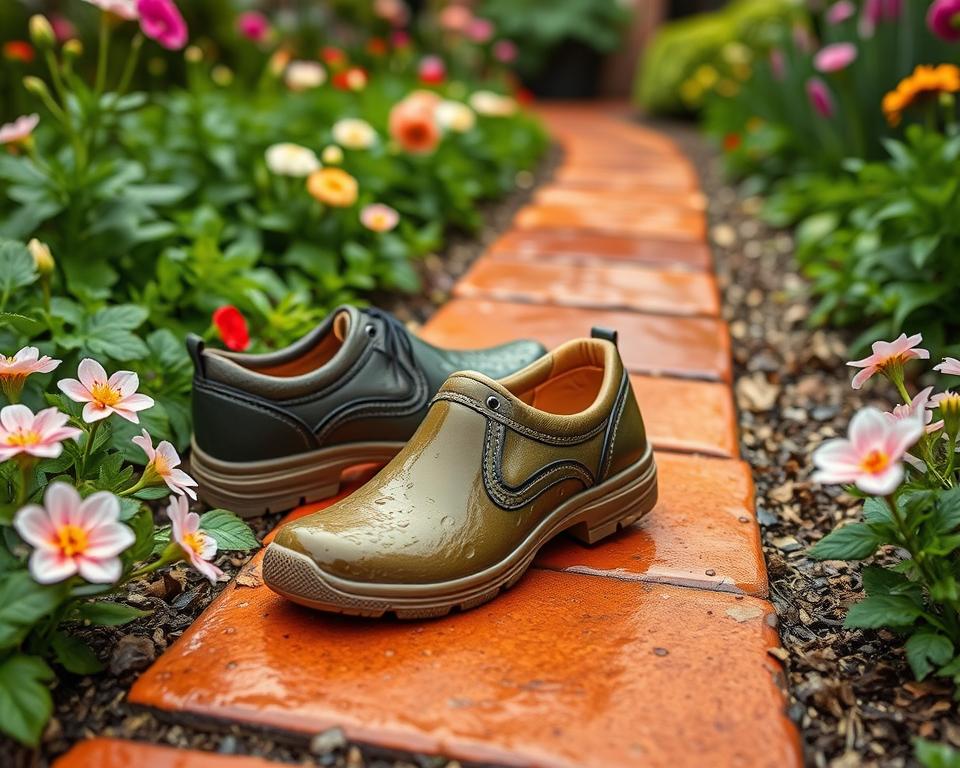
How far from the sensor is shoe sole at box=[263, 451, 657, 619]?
1214 millimetres

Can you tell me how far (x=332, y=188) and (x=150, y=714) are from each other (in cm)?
155

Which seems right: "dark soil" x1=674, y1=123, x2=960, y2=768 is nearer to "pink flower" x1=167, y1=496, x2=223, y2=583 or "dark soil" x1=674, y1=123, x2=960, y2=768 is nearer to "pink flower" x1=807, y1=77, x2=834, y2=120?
"pink flower" x1=807, y1=77, x2=834, y2=120

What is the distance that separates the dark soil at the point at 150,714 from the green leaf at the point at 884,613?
1.75 ft

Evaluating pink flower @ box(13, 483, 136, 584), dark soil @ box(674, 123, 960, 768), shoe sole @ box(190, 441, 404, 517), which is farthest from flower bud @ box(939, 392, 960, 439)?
pink flower @ box(13, 483, 136, 584)

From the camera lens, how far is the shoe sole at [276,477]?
159 cm

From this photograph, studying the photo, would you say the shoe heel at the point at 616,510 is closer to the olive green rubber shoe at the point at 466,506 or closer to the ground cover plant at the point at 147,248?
the olive green rubber shoe at the point at 466,506

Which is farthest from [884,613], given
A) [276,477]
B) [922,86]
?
[922,86]

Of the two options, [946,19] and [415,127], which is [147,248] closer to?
[415,127]

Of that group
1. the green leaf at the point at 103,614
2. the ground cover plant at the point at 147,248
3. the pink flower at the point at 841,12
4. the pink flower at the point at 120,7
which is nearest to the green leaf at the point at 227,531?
the ground cover plant at the point at 147,248

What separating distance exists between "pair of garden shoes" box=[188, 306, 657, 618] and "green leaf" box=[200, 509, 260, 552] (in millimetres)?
51

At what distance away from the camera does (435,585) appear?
4.10ft

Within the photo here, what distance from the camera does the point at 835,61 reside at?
2.64 meters

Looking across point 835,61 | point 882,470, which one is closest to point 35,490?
point 882,470

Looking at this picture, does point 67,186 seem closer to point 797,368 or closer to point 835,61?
point 797,368
